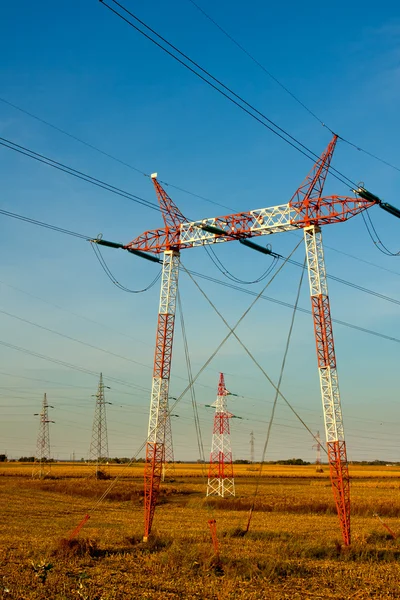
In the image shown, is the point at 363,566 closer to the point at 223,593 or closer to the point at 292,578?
the point at 292,578

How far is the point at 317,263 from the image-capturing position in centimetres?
2934

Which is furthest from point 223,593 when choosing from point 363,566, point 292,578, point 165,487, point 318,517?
point 165,487

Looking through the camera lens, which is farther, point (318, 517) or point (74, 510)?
point (74, 510)

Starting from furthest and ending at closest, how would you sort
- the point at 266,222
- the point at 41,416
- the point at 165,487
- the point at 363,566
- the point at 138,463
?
1. the point at 138,463
2. the point at 41,416
3. the point at 165,487
4. the point at 266,222
5. the point at 363,566

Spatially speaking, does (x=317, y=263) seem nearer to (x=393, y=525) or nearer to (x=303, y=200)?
(x=303, y=200)

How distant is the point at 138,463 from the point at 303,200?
151 meters

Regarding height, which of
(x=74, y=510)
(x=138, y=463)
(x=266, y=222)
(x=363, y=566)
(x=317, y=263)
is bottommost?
(x=138, y=463)

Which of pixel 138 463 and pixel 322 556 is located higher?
pixel 322 556

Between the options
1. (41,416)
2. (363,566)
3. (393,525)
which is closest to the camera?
(363,566)

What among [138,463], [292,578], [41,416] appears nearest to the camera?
[292,578]

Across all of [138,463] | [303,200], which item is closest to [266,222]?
[303,200]

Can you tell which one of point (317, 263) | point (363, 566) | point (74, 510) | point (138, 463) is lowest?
point (138, 463)

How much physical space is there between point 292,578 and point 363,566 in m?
3.70

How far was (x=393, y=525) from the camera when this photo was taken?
3641 centimetres
